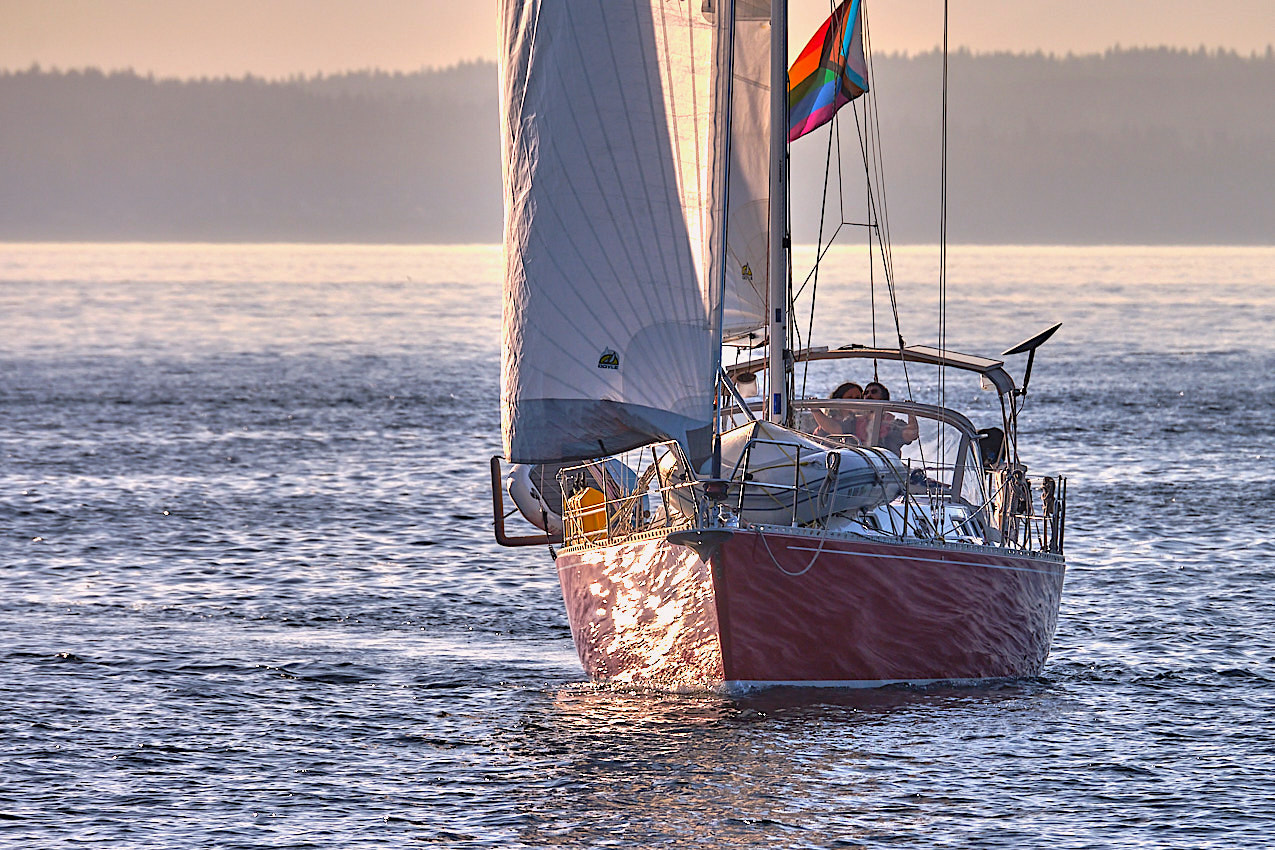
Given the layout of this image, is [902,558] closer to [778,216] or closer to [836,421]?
[836,421]

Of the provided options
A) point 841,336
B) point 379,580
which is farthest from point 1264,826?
point 841,336

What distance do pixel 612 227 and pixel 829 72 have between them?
5.47 m

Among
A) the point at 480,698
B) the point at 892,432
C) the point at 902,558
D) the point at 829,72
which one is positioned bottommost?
the point at 480,698

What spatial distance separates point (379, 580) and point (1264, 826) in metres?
16.9

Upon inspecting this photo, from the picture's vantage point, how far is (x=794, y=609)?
704 inches

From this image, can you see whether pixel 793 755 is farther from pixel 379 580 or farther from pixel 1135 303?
pixel 1135 303

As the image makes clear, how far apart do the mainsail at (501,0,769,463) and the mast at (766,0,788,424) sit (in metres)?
2.40

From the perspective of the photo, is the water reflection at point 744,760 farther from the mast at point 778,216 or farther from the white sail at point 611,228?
the mast at point 778,216

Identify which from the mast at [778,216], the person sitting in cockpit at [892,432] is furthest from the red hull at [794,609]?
the mast at [778,216]

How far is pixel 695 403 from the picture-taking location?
18.2 metres

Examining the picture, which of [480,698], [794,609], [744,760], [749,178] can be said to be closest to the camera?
[744,760]

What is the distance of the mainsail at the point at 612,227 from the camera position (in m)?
18.1

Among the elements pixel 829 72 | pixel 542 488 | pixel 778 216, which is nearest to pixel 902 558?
→ pixel 778 216

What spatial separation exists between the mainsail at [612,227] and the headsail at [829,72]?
3.98 meters
